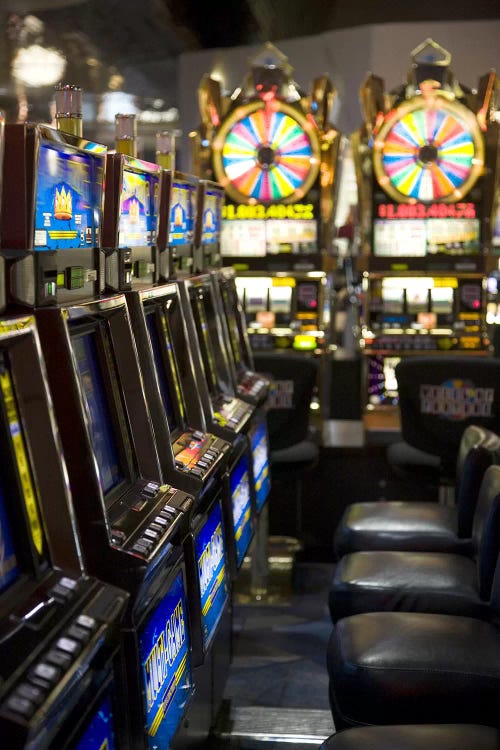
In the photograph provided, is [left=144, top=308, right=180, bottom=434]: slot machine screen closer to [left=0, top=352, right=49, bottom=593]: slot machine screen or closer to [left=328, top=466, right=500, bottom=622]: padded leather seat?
[left=328, top=466, right=500, bottom=622]: padded leather seat

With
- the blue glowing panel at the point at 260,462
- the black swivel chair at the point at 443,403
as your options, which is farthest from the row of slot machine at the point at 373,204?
the blue glowing panel at the point at 260,462

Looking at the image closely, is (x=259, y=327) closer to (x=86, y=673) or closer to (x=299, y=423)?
(x=299, y=423)

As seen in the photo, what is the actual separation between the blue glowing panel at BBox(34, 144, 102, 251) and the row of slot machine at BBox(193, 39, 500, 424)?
4.11m

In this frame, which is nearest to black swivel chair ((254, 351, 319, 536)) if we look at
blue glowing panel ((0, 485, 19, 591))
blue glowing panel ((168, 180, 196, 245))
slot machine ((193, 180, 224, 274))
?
slot machine ((193, 180, 224, 274))

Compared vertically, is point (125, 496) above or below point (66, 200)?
below

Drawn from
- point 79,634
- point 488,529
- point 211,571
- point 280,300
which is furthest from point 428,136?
point 79,634

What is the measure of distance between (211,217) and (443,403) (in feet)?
4.66

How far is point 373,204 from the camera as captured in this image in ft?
21.0

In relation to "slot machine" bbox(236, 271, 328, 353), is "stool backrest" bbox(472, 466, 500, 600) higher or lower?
lower

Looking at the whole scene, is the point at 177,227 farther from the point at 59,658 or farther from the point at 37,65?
the point at 37,65

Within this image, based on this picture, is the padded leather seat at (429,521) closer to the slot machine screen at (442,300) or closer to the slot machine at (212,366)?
the slot machine at (212,366)

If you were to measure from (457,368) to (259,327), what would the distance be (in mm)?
1870

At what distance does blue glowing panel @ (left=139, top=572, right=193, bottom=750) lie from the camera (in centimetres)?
197

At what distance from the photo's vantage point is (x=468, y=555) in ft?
12.3
